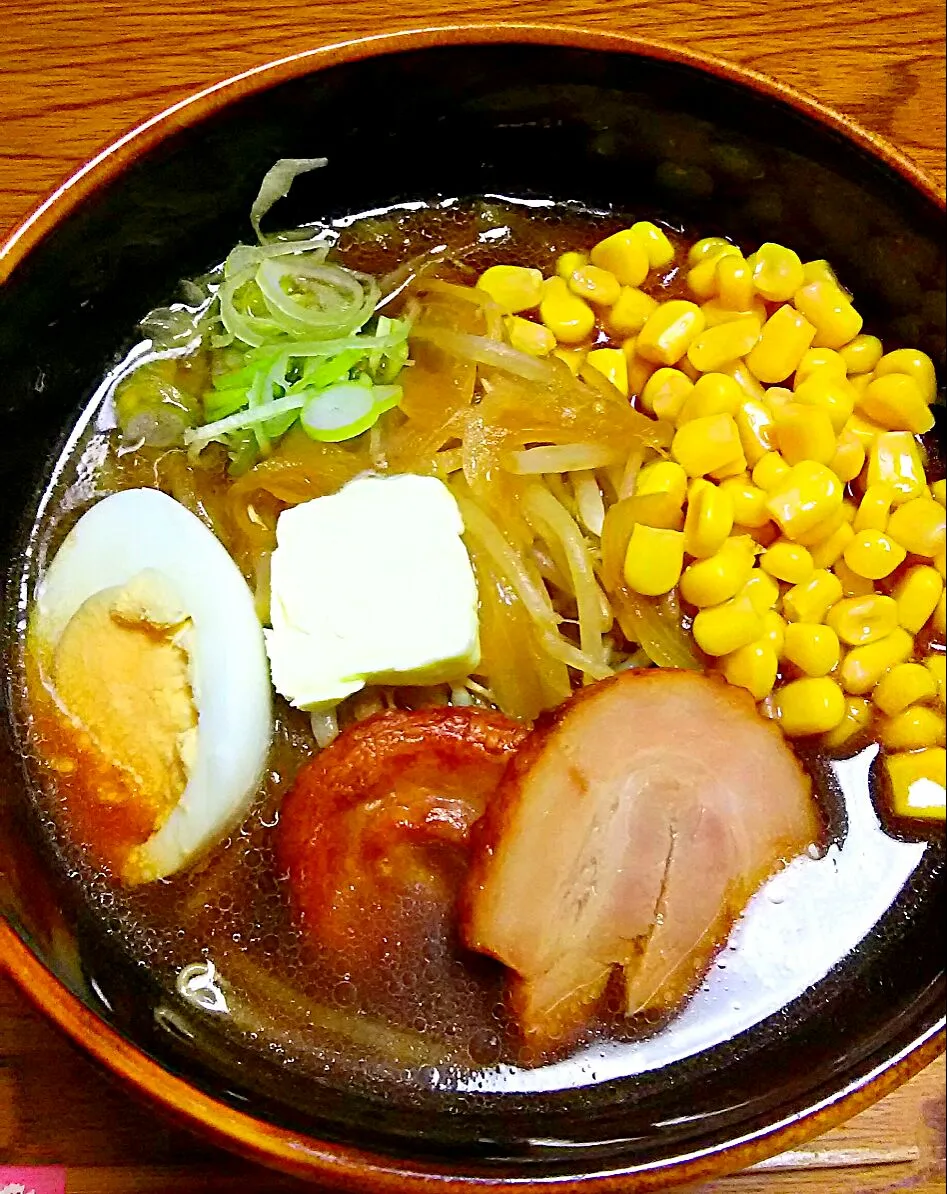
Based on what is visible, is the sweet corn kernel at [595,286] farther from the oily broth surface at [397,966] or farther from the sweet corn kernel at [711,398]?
the oily broth surface at [397,966]

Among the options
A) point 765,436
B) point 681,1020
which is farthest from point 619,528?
point 681,1020

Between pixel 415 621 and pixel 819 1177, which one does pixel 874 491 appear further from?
pixel 819 1177

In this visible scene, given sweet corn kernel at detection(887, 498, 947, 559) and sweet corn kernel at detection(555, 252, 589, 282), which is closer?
sweet corn kernel at detection(887, 498, 947, 559)

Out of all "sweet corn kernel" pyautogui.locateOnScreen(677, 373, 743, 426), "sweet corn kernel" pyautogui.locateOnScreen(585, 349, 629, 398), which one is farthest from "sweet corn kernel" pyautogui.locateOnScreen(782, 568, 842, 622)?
"sweet corn kernel" pyautogui.locateOnScreen(585, 349, 629, 398)

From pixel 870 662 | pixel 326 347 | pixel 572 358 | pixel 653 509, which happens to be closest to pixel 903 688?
pixel 870 662

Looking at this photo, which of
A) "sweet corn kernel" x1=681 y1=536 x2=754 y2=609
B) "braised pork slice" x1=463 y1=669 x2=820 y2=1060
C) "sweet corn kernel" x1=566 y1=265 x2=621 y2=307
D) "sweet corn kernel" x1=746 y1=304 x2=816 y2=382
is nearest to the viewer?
"braised pork slice" x1=463 y1=669 x2=820 y2=1060

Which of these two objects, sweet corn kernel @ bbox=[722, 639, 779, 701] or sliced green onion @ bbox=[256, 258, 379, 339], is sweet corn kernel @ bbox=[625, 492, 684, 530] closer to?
sweet corn kernel @ bbox=[722, 639, 779, 701]

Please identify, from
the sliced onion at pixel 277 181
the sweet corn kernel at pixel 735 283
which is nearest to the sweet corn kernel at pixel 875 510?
the sweet corn kernel at pixel 735 283

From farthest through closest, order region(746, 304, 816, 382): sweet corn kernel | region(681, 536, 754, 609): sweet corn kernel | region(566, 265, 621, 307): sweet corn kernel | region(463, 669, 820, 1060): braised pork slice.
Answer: region(566, 265, 621, 307): sweet corn kernel, region(746, 304, 816, 382): sweet corn kernel, region(681, 536, 754, 609): sweet corn kernel, region(463, 669, 820, 1060): braised pork slice
